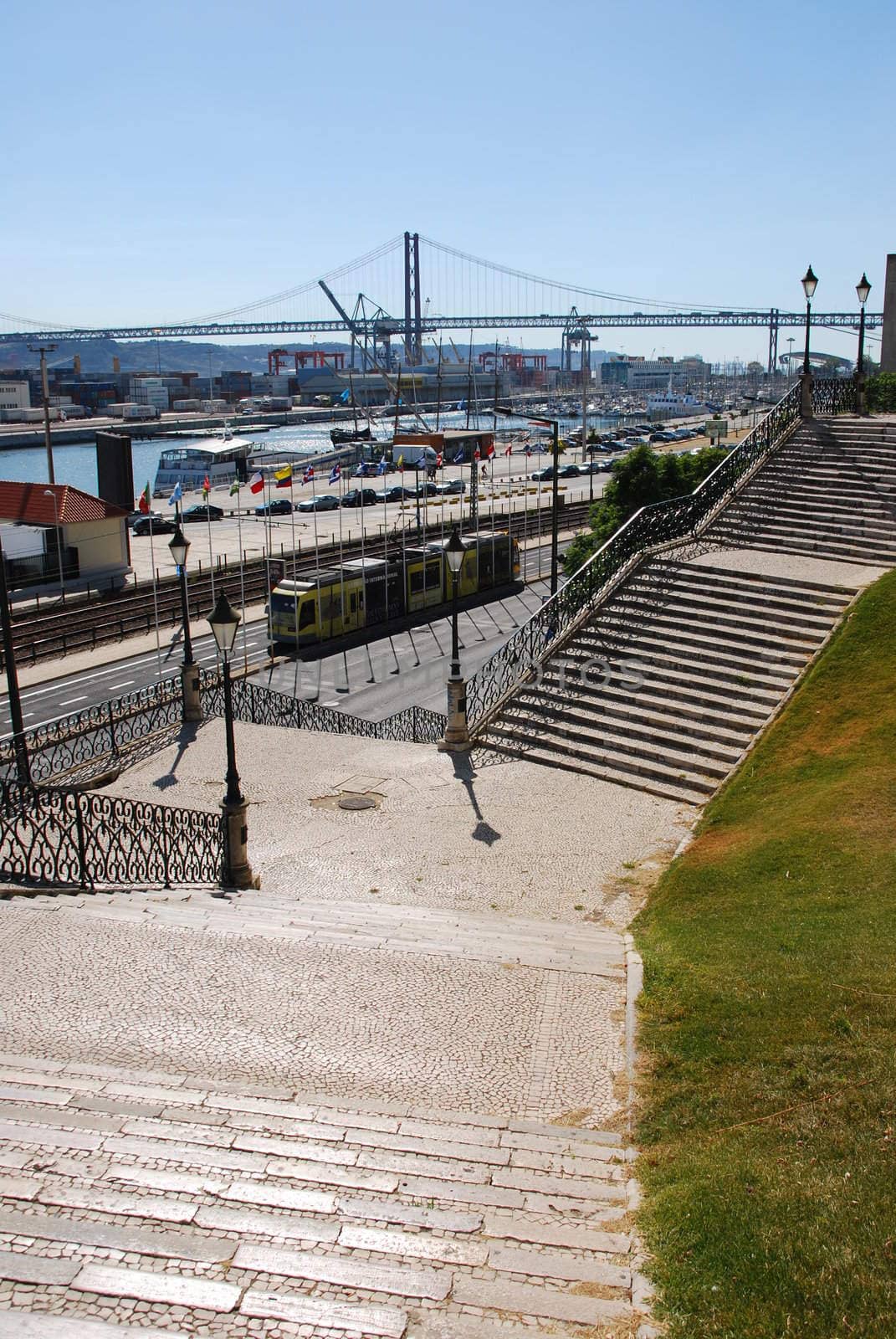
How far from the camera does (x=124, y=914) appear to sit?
37.2ft

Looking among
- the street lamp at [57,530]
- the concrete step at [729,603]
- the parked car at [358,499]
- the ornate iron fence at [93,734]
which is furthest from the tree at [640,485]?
the parked car at [358,499]

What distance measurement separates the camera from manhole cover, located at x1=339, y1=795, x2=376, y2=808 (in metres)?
16.7

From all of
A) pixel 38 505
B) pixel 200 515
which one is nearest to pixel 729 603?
pixel 38 505

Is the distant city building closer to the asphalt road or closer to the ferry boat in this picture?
the ferry boat

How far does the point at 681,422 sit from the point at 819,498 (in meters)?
136

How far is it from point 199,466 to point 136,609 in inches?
2074

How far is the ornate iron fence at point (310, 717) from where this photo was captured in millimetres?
22000

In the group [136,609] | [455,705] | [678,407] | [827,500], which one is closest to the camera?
[455,705]

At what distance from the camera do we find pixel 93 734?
21.2 metres

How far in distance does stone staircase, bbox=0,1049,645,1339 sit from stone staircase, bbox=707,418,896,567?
1649 centimetres

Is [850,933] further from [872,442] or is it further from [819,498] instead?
[872,442]

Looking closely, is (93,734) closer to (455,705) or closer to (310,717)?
(310,717)

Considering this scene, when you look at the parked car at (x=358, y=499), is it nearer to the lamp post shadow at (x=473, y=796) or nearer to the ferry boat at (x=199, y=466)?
the ferry boat at (x=199, y=466)

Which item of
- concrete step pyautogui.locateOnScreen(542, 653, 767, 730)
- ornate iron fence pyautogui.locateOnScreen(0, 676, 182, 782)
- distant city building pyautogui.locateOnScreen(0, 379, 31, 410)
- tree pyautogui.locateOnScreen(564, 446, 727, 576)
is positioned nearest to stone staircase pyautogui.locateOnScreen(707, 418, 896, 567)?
concrete step pyautogui.locateOnScreen(542, 653, 767, 730)
